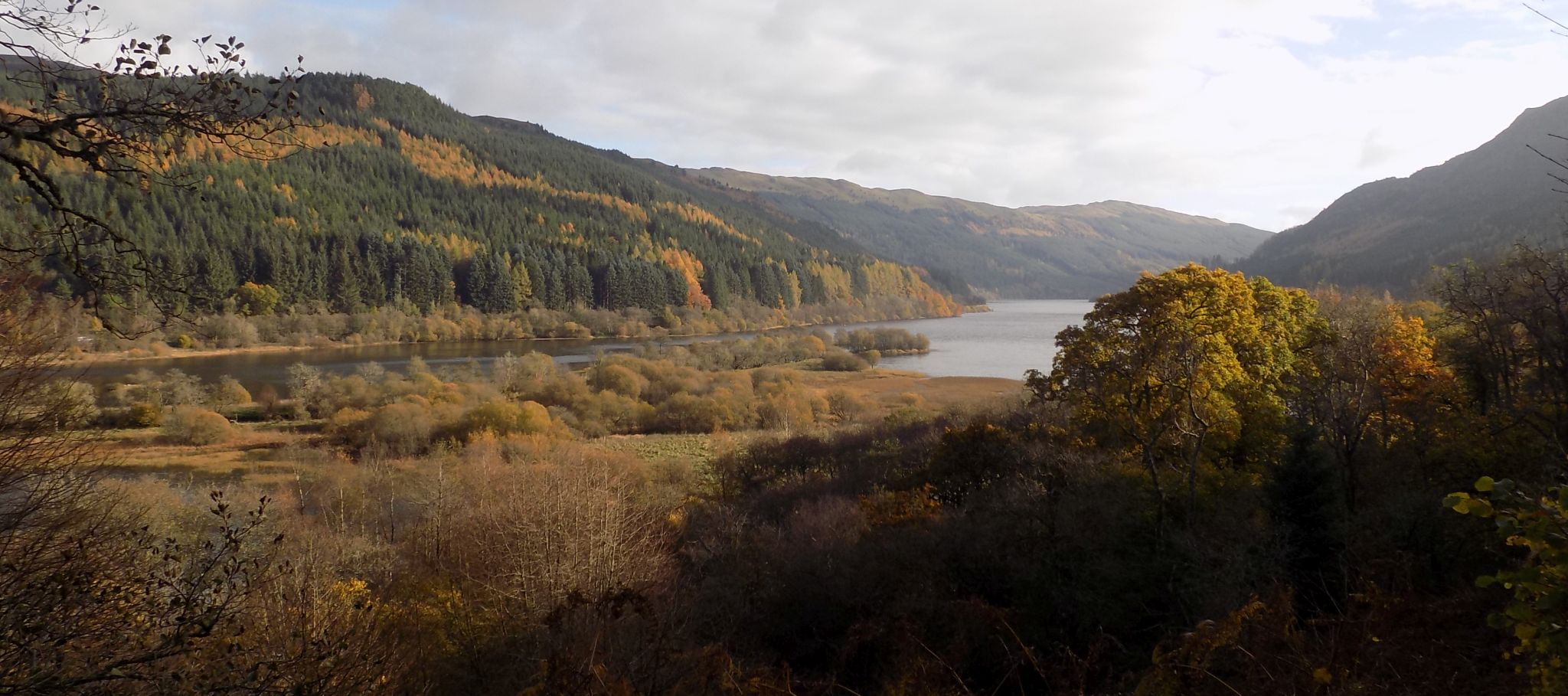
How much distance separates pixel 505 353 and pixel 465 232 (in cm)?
6255

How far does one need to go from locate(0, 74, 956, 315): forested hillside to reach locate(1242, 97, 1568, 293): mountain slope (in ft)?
223

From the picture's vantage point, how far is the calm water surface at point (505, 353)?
60594 mm

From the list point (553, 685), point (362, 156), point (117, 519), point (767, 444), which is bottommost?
point (767, 444)

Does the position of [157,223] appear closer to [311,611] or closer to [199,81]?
[311,611]

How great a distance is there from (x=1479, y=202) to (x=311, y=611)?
139 m

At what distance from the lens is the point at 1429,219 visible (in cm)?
11050

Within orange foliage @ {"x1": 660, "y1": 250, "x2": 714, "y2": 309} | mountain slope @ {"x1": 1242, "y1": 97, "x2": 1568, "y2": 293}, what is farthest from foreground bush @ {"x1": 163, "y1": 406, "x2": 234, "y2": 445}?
mountain slope @ {"x1": 1242, "y1": 97, "x2": 1568, "y2": 293}

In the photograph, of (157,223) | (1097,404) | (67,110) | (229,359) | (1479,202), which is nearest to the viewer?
(67,110)

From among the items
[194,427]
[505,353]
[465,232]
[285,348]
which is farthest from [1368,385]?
[465,232]

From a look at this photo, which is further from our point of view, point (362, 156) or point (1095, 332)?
point (362, 156)

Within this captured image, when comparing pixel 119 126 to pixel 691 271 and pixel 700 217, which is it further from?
pixel 700 217

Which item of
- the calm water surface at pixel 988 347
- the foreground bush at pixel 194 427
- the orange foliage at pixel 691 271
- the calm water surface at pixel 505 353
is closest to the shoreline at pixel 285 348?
the calm water surface at pixel 505 353

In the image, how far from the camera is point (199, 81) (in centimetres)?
343

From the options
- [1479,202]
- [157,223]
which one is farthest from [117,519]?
[1479,202]
